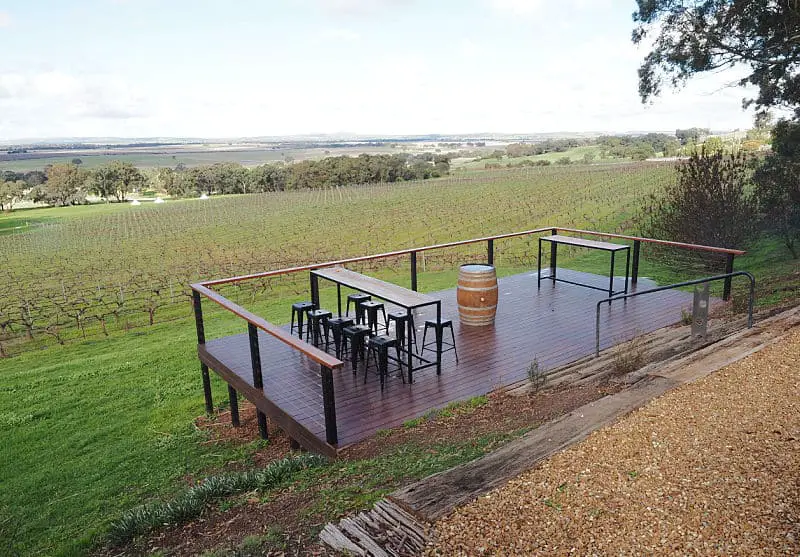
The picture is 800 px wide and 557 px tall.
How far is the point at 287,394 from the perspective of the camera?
17.7 ft

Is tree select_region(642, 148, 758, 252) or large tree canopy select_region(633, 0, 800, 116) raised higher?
large tree canopy select_region(633, 0, 800, 116)

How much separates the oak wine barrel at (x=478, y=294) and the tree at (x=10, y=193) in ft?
244

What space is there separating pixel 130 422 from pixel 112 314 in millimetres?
10814

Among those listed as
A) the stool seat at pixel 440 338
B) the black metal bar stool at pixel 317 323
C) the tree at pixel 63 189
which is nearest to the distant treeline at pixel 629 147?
the stool seat at pixel 440 338

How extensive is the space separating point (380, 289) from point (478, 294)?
4.83 feet

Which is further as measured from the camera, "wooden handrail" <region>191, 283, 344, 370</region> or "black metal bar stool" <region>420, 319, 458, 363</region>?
"black metal bar stool" <region>420, 319, 458, 363</region>

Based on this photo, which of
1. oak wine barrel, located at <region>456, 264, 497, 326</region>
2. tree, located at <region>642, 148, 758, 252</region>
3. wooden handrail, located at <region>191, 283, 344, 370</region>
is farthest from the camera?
tree, located at <region>642, 148, 758, 252</region>

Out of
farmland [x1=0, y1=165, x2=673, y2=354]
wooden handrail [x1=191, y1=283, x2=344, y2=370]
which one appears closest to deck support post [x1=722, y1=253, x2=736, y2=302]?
wooden handrail [x1=191, y1=283, x2=344, y2=370]

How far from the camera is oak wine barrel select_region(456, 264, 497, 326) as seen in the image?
22.6 feet

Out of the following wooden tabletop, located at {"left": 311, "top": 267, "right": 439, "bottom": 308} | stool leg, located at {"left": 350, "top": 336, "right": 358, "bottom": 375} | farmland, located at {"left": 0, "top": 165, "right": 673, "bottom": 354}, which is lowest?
farmland, located at {"left": 0, "top": 165, "right": 673, "bottom": 354}

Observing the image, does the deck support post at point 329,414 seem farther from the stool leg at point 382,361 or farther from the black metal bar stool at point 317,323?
the black metal bar stool at point 317,323

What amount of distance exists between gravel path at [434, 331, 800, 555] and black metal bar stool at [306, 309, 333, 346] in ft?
11.5

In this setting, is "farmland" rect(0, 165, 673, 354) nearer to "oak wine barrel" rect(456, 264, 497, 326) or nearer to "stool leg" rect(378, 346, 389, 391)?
"oak wine barrel" rect(456, 264, 497, 326)

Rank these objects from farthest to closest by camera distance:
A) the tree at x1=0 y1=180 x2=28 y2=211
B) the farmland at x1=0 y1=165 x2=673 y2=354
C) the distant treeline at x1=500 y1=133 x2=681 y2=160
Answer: the tree at x1=0 y1=180 x2=28 y2=211
the distant treeline at x1=500 y1=133 x2=681 y2=160
the farmland at x1=0 y1=165 x2=673 y2=354
